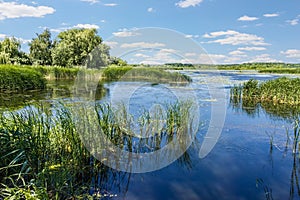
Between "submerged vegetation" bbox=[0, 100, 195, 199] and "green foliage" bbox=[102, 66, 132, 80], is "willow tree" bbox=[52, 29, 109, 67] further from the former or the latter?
"submerged vegetation" bbox=[0, 100, 195, 199]

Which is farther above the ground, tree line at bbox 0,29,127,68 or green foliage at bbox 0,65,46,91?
tree line at bbox 0,29,127,68

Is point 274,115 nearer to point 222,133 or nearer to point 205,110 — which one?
point 205,110

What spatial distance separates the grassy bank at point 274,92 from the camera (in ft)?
39.5

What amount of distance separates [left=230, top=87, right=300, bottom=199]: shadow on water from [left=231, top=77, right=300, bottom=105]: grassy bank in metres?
0.28

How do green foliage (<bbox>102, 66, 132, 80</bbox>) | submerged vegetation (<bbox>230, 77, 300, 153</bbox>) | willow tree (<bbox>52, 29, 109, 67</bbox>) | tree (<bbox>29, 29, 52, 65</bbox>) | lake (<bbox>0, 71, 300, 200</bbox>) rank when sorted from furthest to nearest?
tree (<bbox>29, 29, 52, 65</bbox>) → willow tree (<bbox>52, 29, 109, 67</bbox>) → submerged vegetation (<bbox>230, 77, 300, 153</bbox>) → green foliage (<bbox>102, 66, 132, 80</bbox>) → lake (<bbox>0, 71, 300, 200</bbox>)

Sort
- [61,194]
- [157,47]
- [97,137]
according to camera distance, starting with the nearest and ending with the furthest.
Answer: [61,194]
[97,137]
[157,47]

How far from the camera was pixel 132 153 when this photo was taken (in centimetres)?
492

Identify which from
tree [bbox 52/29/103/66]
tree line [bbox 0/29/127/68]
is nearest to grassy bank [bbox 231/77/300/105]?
tree line [bbox 0/29/127/68]

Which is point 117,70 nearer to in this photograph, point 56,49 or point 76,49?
point 76,49

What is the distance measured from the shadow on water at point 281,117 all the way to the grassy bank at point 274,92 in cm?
28

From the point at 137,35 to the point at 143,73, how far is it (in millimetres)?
2613

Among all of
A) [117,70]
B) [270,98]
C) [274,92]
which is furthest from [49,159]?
[270,98]

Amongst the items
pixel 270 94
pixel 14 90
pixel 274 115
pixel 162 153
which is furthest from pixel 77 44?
pixel 162 153

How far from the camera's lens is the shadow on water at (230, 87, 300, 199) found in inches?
161
